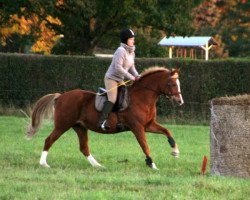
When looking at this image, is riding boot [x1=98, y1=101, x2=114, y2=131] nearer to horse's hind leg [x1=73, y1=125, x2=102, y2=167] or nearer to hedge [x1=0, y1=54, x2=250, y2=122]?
horse's hind leg [x1=73, y1=125, x2=102, y2=167]

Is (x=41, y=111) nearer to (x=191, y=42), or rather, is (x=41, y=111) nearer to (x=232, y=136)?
(x=232, y=136)

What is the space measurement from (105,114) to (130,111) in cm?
49

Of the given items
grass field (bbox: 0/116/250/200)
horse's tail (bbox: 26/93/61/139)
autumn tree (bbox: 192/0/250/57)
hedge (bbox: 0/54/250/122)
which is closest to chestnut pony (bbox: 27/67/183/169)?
horse's tail (bbox: 26/93/61/139)

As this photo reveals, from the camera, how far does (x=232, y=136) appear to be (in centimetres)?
1359

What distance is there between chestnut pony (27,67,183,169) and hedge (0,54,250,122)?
15.0 meters

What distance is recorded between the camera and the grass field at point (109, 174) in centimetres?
1103

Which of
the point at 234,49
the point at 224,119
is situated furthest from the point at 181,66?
the point at 234,49

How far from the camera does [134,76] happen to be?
15867 mm

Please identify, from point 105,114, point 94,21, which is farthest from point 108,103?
point 94,21

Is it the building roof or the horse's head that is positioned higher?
the horse's head

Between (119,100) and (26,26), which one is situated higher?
(26,26)

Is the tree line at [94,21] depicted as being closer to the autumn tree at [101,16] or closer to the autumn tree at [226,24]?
the autumn tree at [101,16]

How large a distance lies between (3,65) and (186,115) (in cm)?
820

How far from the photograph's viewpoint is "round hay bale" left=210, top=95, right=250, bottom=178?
1348 centimetres
